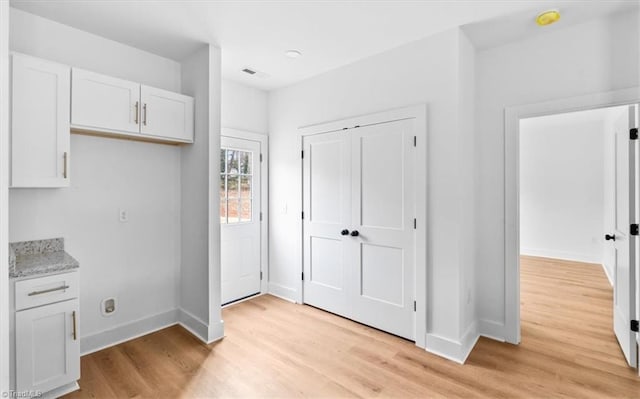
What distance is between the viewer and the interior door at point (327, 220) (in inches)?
129

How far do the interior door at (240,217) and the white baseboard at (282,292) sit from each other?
190 mm

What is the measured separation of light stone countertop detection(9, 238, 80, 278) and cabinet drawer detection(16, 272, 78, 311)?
0.16 feet

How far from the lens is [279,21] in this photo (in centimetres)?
240

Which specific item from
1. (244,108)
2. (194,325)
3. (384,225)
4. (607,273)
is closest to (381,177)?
(384,225)

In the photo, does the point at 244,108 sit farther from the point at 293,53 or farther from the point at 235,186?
A: the point at 293,53

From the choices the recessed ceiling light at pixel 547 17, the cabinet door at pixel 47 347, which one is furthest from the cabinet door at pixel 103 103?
the recessed ceiling light at pixel 547 17

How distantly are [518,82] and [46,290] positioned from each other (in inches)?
157

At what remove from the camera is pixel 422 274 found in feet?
8.72

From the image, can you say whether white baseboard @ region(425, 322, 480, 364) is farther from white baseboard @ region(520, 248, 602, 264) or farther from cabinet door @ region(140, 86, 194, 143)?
white baseboard @ region(520, 248, 602, 264)

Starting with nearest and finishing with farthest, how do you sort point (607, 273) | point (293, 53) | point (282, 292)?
point (293, 53) < point (282, 292) < point (607, 273)

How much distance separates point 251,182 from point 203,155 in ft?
3.45

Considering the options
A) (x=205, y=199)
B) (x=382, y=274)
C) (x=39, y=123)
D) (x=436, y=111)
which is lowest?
(x=382, y=274)

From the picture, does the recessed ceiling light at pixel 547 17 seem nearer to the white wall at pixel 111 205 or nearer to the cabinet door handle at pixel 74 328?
the white wall at pixel 111 205

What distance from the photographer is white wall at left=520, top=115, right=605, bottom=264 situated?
5582mm
